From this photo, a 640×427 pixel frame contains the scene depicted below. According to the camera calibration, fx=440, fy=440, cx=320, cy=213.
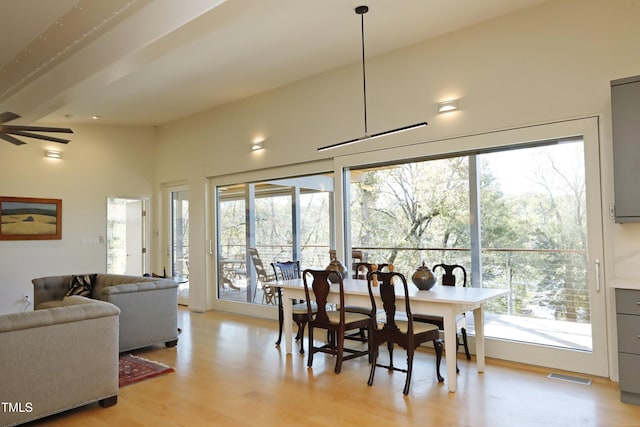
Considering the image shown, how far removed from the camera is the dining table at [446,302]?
350 cm

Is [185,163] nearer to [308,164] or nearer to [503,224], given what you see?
[308,164]

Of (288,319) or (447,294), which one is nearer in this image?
(447,294)

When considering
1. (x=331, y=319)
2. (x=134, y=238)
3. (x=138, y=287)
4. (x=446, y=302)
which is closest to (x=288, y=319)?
(x=331, y=319)

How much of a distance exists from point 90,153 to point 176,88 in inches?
111

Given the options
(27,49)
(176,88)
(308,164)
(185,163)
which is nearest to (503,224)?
(308,164)

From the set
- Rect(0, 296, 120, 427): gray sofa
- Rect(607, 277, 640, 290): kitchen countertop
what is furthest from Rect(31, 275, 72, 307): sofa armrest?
Rect(607, 277, 640, 290): kitchen countertop

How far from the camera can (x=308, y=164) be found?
239 inches

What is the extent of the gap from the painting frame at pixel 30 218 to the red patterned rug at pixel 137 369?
377 cm

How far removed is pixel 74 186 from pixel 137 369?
15.3ft

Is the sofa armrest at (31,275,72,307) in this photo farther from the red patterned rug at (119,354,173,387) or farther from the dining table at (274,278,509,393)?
the dining table at (274,278,509,393)

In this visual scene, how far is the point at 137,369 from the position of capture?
4168 mm

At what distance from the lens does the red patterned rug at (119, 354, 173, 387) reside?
3.90 m

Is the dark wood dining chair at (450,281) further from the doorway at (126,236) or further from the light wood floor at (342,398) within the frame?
the doorway at (126,236)

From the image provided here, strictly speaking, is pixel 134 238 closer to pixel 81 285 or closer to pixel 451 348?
pixel 81 285
